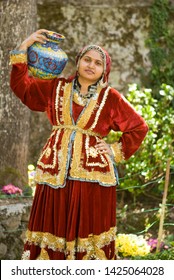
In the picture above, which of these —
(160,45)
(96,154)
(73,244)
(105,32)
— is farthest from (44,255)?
(160,45)

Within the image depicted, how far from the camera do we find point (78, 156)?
4.11 meters

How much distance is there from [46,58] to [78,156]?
629mm

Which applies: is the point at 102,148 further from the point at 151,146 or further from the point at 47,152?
the point at 151,146

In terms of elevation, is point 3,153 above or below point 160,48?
below

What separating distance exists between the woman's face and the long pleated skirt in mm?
657

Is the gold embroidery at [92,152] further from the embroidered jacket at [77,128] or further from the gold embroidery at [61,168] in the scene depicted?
the gold embroidery at [61,168]

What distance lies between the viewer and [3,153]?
5656mm

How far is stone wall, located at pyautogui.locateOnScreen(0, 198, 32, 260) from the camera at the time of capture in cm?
512

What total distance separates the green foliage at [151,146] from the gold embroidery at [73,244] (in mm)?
2373

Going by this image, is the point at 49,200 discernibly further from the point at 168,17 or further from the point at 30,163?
the point at 168,17

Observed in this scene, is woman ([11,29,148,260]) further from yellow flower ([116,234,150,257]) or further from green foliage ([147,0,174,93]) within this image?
green foliage ([147,0,174,93])

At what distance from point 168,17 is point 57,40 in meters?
3.41
